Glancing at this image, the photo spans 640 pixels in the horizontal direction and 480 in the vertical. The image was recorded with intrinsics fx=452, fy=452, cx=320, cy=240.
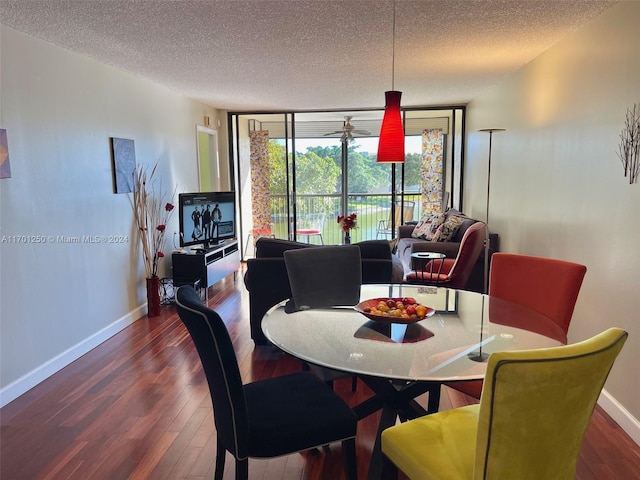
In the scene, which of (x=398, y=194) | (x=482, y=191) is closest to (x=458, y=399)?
(x=482, y=191)

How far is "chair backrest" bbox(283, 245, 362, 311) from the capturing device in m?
2.69

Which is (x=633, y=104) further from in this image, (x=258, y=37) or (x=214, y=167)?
(x=214, y=167)

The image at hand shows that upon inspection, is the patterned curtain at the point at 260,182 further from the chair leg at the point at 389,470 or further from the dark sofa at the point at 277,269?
the chair leg at the point at 389,470

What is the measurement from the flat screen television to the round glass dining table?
2.87 meters

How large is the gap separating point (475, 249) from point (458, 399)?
170 cm

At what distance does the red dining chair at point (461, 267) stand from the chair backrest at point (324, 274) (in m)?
1.48

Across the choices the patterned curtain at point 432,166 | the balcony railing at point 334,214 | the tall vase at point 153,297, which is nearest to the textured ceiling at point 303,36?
the tall vase at point 153,297

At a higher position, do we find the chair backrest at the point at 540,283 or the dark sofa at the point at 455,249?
the chair backrest at the point at 540,283

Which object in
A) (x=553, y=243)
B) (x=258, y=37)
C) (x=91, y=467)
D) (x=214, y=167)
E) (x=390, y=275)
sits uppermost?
(x=258, y=37)

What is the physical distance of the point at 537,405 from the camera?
1.14 m

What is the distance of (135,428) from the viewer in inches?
97.2

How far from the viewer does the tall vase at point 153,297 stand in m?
4.42

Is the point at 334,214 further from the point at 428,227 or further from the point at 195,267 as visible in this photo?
the point at 195,267

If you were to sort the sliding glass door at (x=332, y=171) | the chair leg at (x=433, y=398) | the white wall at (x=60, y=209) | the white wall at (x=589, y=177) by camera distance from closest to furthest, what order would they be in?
the chair leg at (x=433, y=398) < the white wall at (x=589, y=177) < the white wall at (x=60, y=209) < the sliding glass door at (x=332, y=171)
